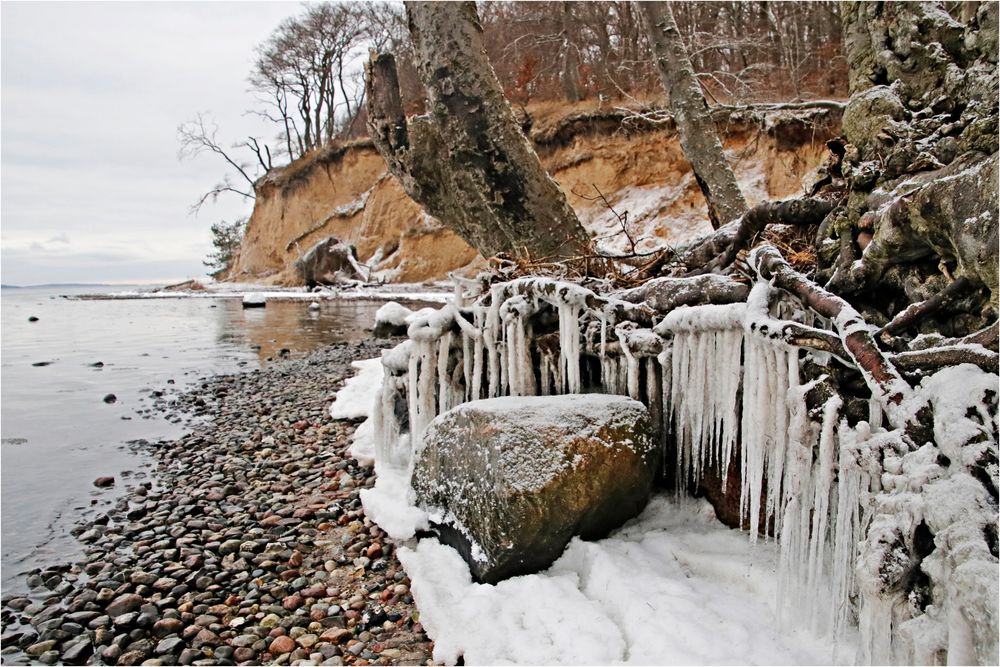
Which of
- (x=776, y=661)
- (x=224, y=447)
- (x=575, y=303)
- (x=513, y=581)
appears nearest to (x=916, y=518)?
(x=776, y=661)

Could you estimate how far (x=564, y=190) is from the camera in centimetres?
2217

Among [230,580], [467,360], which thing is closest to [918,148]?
[467,360]

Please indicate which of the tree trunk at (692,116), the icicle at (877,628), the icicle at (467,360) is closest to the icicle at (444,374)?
the icicle at (467,360)

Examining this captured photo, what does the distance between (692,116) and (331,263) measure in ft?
75.2

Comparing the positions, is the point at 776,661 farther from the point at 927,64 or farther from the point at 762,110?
the point at 762,110

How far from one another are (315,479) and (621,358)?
8.53 ft

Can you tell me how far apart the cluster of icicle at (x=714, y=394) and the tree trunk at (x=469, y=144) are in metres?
1.32

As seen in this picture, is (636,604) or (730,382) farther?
(730,382)

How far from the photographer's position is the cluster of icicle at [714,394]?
6.59ft

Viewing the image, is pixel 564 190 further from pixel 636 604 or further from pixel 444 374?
pixel 636 604

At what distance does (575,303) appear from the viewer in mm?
3480

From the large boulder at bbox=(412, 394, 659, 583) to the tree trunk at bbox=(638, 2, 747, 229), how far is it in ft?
11.9

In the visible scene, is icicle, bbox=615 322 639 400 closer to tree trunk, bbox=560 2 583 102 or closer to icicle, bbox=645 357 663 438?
icicle, bbox=645 357 663 438

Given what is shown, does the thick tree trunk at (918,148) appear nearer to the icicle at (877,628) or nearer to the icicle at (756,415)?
the icicle at (756,415)
